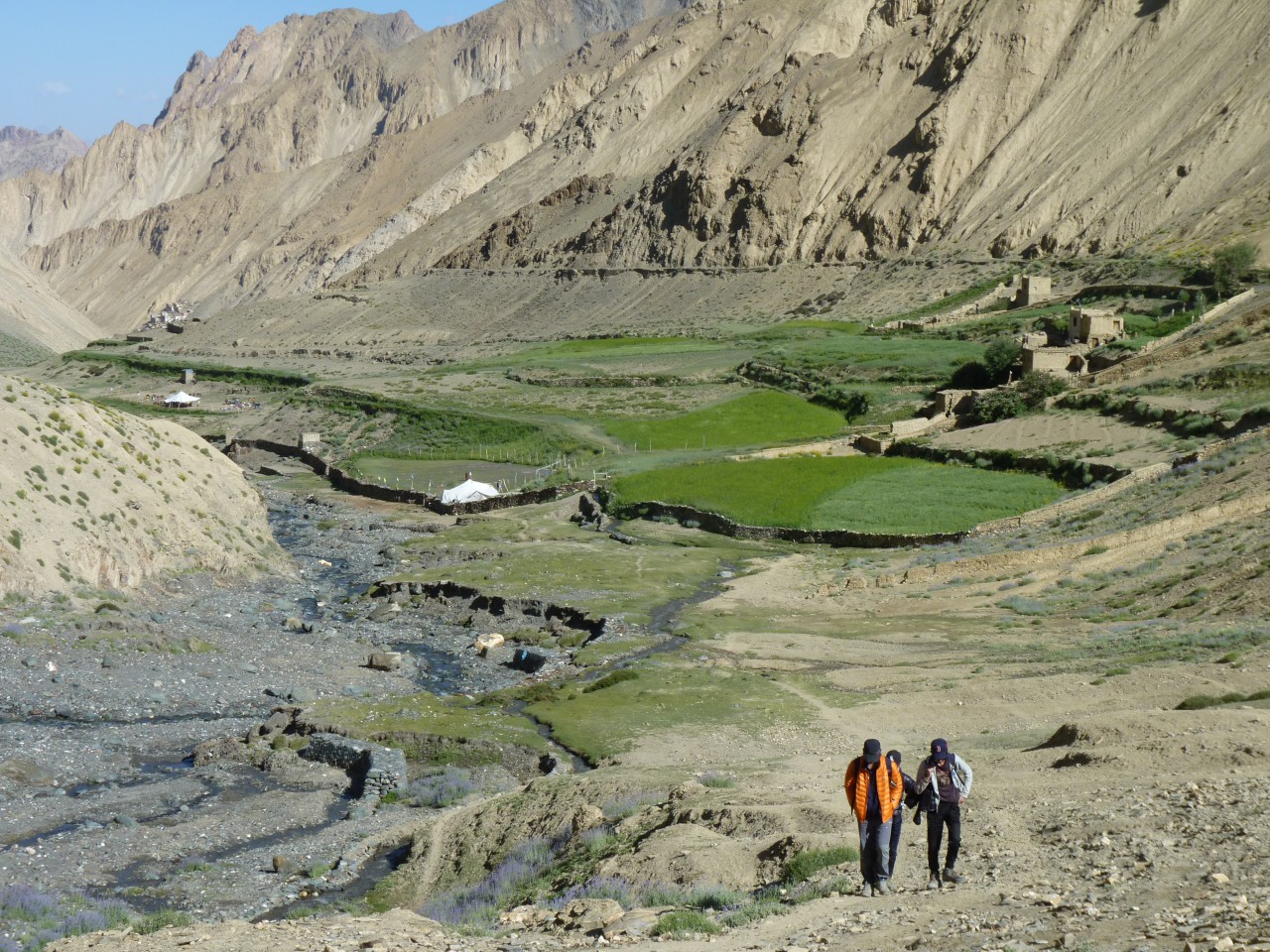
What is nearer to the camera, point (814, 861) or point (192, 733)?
point (814, 861)

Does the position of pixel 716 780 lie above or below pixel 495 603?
below

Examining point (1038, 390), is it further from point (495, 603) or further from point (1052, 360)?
point (495, 603)

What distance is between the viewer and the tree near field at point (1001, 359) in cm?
7256

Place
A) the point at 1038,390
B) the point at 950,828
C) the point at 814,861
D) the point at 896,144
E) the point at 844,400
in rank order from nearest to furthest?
1. the point at 950,828
2. the point at 814,861
3. the point at 1038,390
4. the point at 844,400
5. the point at 896,144

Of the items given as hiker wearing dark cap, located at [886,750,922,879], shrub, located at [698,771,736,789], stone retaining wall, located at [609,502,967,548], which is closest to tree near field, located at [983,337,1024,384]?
stone retaining wall, located at [609,502,967,548]

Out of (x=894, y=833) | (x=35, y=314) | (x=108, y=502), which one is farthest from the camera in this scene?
(x=35, y=314)

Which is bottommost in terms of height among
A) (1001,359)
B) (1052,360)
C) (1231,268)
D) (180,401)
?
(1052,360)

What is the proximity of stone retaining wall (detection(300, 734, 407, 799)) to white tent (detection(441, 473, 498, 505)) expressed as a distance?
34.4 meters

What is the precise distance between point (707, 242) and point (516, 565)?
322 ft

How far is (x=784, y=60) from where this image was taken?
15475 cm

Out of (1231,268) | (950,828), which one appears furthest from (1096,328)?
(950,828)

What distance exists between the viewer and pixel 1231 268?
80750 millimetres

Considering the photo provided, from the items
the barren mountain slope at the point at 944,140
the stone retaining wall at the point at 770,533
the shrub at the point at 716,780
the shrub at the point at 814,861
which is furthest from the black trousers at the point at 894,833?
the barren mountain slope at the point at 944,140

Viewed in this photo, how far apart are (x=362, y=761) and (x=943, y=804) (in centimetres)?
1485
